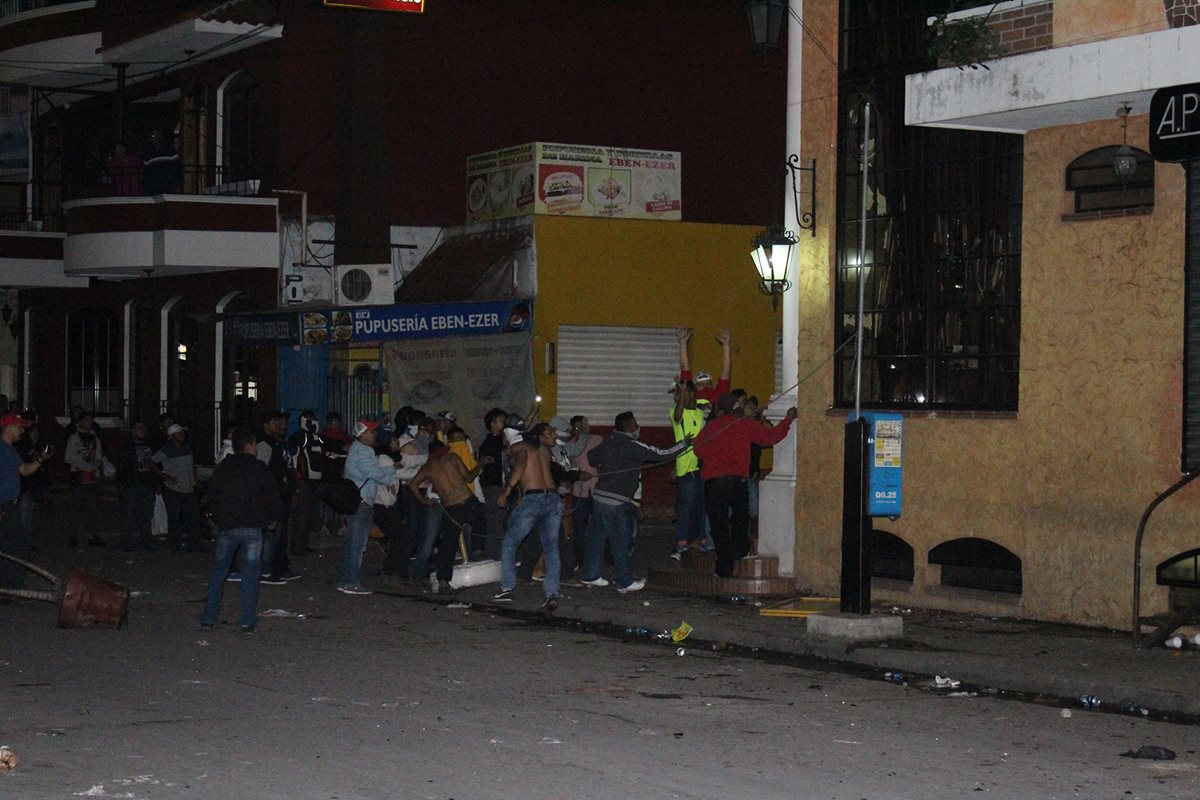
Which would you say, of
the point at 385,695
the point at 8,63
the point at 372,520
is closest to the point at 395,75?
the point at 8,63

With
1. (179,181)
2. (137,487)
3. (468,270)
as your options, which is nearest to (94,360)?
(179,181)

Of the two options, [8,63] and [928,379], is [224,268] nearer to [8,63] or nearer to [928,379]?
[8,63]

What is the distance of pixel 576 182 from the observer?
2542 cm

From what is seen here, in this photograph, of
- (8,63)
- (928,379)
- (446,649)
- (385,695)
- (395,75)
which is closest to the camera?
(385,695)

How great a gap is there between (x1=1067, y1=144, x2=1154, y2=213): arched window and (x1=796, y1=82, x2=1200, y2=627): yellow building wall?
101 mm

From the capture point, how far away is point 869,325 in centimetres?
1572

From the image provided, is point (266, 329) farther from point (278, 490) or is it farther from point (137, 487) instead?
point (278, 490)

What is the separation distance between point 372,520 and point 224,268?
12.8 m

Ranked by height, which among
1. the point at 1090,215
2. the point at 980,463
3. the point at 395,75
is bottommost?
the point at 980,463

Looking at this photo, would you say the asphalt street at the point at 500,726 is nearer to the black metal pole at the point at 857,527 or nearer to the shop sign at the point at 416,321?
the black metal pole at the point at 857,527

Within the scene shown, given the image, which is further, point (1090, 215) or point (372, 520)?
point (372, 520)

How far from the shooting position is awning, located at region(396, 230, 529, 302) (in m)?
25.1

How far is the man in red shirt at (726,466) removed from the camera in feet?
52.1

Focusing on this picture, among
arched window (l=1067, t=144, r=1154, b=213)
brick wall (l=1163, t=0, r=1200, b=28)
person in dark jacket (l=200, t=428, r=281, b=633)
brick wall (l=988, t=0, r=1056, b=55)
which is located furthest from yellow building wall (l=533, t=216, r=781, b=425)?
brick wall (l=1163, t=0, r=1200, b=28)
